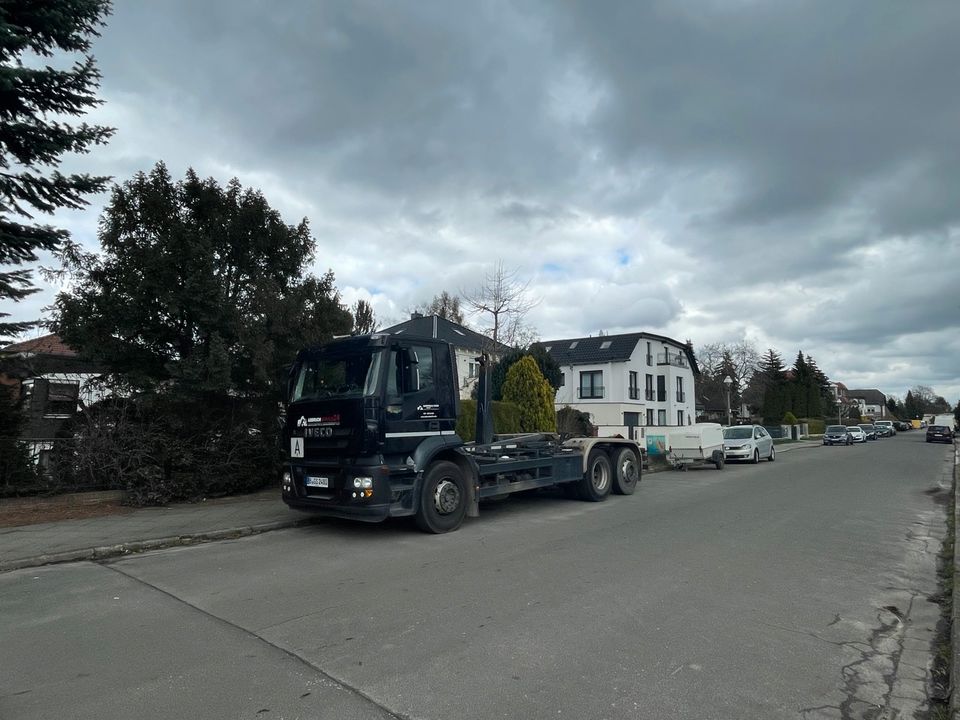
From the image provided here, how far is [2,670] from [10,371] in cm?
1009

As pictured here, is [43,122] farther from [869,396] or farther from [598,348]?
[869,396]

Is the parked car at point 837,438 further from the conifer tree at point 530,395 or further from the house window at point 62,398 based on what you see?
the house window at point 62,398

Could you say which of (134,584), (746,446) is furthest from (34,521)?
(746,446)

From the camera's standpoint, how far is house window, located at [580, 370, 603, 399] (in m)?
47.5

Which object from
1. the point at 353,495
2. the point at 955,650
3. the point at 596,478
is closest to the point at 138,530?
the point at 353,495

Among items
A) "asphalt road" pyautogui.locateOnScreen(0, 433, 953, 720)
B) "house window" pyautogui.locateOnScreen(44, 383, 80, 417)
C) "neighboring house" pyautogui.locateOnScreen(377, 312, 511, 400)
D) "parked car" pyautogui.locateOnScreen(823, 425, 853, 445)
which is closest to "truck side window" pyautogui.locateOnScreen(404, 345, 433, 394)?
"asphalt road" pyautogui.locateOnScreen(0, 433, 953, 720)

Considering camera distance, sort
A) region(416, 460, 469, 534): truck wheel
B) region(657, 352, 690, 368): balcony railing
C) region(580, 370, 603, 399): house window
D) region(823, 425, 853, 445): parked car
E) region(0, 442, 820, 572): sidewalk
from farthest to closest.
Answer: region(657, 352, 690, 368): balcony railing < region(580, 370, 603, 399): house window < region(823, 425, 853, 445): parked car < region(416, 460, 469, 534): truck wheel < region(0, 442, 820, 572): sidewalk

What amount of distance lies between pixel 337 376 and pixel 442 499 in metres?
2.34

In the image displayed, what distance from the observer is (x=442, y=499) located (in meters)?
9.17

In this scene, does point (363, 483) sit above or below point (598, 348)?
below

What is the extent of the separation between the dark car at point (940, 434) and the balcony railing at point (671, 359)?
61.8 feet

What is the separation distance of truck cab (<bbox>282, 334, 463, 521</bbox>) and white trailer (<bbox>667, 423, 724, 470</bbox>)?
1328 cm

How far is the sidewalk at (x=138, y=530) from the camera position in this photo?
7.99 metres

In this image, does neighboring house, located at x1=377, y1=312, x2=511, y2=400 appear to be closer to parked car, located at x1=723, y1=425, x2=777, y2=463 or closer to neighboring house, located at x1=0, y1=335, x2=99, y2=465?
parked car, located at x1=723, y1=425, x2=777, y2=463
